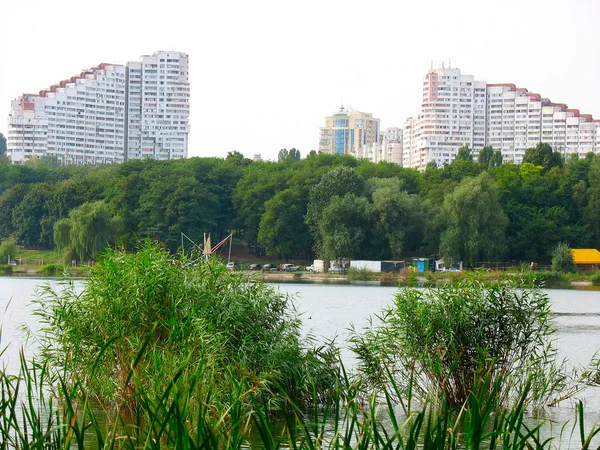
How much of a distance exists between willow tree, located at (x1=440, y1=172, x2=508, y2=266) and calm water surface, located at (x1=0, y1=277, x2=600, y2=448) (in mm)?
6956

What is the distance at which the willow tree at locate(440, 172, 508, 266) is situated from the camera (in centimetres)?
6800

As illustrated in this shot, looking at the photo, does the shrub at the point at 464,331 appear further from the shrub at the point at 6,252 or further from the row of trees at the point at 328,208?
the shrub at the point at 6,252

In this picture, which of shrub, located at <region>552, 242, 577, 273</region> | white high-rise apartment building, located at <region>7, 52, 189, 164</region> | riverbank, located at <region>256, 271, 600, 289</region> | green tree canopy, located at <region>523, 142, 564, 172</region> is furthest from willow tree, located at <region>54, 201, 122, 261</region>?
white high-rise apartment building, located at <region>7, 52, 189, 164</region>

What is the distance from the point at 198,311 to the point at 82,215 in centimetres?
5635

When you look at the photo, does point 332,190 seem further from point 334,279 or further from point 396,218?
point 334,279

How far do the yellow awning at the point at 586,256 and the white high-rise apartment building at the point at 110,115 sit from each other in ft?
398

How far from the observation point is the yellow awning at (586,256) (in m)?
73.6

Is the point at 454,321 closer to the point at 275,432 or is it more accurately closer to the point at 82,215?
the point at 275,432

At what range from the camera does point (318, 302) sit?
151 feet

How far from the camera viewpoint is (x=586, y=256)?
245 feet

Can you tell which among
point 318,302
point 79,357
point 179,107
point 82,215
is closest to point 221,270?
point 79,357

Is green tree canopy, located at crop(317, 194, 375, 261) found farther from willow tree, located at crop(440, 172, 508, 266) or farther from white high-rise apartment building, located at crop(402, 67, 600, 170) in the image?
white high-rise apartment building, located at crop(402, 67, 600, 170)

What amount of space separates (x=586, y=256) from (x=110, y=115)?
129356 mm

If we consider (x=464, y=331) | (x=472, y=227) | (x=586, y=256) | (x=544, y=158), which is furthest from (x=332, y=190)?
(x=464, y=331)
